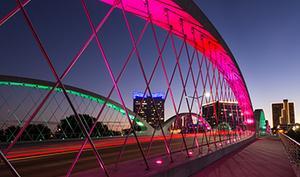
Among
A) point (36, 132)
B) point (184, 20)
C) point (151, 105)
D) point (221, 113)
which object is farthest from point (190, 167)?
point (36, 132)

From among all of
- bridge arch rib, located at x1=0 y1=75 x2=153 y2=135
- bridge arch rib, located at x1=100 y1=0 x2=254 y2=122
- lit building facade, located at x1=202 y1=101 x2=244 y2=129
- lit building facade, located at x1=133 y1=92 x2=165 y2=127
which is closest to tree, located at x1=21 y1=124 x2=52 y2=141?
bridge arch rib, located at x1=0 y1=75 x2=153 y2=135

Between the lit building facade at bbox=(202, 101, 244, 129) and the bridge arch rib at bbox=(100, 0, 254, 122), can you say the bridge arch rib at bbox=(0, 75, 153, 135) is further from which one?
the bridge arch rib at bbox=(100, 0, 254, 122)

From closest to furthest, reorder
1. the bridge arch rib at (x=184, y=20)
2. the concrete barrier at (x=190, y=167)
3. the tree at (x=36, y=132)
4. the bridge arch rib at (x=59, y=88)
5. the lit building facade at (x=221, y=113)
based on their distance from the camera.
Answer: the concrete barrier at (x=190, y=167) < the bridge arch rib at (x=184, y=20) < the lit building facade at (x=221, y=113) < the tree at (x=36, y=132) < the bridge arch rib at (x=59, y=88)

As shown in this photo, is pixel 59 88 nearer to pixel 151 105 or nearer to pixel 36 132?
pixel 36 132

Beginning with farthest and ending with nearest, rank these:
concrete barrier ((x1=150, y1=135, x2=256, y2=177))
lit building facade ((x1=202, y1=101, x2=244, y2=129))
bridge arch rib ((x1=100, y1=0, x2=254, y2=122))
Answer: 1. lit building facade ((x1=202, y1=101, x2=244, y2=129))
2. bridge arch rib ((x1=100, y1=0, x2=254, y2=122))
3. concrete barrier ((x1=150, y1=135, x2=256, y2=177))

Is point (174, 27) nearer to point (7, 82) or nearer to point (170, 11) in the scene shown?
point (170, 11)

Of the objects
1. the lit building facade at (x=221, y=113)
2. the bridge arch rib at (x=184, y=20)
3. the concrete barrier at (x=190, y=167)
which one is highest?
the bridge arch rib at (x=184, y=20)

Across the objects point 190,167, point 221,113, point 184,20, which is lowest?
point 190,167

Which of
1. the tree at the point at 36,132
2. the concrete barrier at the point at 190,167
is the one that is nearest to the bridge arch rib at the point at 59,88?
the tree at the point at 36,132

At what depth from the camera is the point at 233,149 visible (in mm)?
16766

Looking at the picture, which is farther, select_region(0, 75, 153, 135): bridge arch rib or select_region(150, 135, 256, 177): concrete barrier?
select_region(0, 75, 153, 135): bridge arch rib

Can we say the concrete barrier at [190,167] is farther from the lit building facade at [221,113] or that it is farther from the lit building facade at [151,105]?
the lit building facade at [221,113]

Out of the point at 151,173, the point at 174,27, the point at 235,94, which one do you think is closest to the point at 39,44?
the point at 151,173

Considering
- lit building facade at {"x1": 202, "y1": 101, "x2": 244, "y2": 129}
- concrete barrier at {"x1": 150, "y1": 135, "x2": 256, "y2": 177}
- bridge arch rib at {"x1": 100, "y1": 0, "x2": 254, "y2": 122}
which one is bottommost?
concrete barrier at {"x1": 150, "y1": 135, "x2": 256, "y2": 177}
